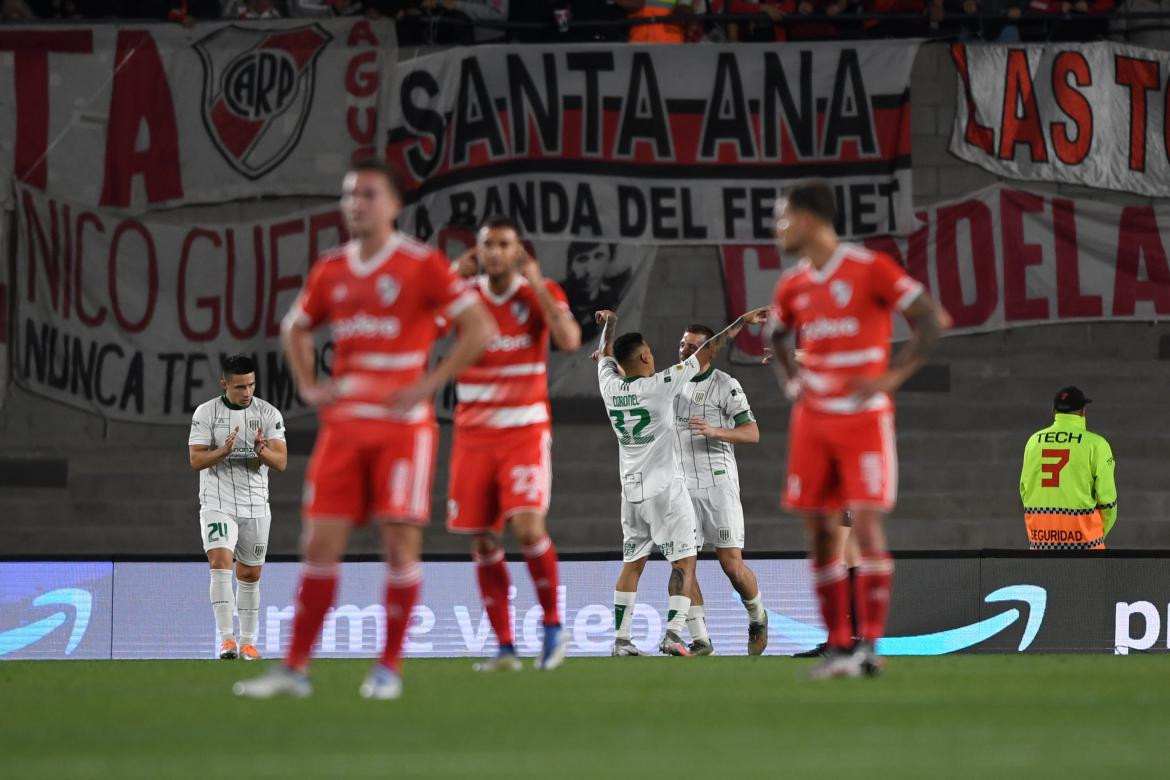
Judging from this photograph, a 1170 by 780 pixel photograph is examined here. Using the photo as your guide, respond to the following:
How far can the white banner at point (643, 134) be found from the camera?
1538cm

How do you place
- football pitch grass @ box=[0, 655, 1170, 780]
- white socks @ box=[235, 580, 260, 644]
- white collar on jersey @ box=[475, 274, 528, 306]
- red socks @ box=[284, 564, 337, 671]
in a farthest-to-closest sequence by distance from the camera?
white socks @ box=[235, 580, 260, 644], white collar on jersey @ box=[475, 274, 528, 306], red socks @ box=[284, 564, 337, 671], football pitch grass @ box=[0, 655, 1170, 780]

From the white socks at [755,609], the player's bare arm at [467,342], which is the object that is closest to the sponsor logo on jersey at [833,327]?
the player's bare arm at [467,342]

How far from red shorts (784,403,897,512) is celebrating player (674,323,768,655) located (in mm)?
4685

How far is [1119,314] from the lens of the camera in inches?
612

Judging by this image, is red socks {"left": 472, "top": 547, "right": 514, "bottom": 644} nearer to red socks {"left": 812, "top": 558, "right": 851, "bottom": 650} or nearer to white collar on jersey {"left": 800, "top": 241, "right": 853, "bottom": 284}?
red socks {"left": 812, "top": 558, "right": 851, "bottom": 650}

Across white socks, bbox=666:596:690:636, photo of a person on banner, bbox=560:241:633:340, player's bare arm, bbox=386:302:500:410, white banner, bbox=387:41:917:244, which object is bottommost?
white socks, bbox=666:596:690:636

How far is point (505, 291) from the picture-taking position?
25.4 ft

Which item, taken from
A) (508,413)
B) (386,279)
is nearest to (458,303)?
(386,279)

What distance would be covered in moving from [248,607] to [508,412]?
481 cm

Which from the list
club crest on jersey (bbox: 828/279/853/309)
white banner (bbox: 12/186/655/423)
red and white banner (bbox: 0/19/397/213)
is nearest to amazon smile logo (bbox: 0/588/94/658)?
white banner (bbox: 12/186/655/423)

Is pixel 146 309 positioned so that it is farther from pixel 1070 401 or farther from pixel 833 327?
pixel 833 327

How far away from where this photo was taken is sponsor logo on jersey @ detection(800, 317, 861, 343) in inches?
266

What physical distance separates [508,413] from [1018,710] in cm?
256

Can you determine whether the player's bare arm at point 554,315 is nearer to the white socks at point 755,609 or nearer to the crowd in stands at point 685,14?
the white socks at point 755,609
